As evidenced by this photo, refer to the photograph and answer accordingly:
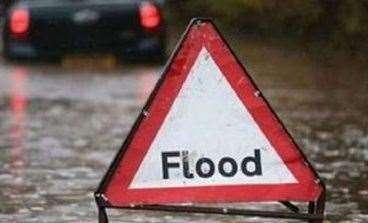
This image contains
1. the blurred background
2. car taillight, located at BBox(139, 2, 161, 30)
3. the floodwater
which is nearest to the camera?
the floodwater

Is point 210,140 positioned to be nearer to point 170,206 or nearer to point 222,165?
point 222,165

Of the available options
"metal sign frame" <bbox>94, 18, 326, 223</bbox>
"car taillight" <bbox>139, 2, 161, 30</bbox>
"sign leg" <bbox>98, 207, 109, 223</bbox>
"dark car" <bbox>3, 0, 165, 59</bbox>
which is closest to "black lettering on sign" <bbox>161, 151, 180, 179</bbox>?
"metal sign frame" <bbox>94, 18, 326, 223</bbox>

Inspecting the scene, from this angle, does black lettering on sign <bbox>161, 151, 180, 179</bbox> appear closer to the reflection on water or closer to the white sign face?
the white sign face

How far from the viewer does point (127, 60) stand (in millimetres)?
22891

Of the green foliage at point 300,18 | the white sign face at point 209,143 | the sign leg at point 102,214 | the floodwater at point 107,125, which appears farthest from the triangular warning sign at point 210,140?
the green foliage at point 300,18

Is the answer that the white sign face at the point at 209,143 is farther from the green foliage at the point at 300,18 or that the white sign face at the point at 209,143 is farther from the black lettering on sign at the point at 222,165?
the green foliage at the point at 300,18

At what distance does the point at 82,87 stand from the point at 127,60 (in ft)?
12.9

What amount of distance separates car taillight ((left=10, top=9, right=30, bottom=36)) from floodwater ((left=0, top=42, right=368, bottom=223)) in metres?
0.54

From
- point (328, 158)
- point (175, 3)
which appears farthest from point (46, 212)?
point (175, 3)

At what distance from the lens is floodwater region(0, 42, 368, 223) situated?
380 inches

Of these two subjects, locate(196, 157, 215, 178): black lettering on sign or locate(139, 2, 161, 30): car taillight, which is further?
locate(139, 2, 161, 30): car taillight

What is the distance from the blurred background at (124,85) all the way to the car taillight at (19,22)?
20mm

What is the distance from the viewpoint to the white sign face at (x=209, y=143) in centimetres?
689

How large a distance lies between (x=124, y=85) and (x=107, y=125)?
4.75 metres
